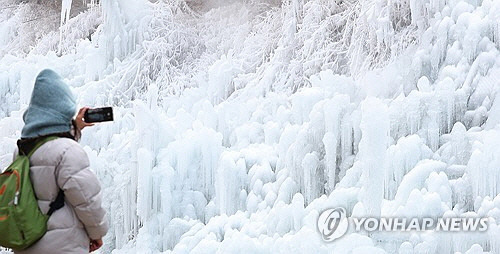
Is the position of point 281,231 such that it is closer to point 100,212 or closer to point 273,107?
point 273,107

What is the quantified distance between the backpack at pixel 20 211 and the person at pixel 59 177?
0.08ft

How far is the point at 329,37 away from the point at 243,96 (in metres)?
1.09

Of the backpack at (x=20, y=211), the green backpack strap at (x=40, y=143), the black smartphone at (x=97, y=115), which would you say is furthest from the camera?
the black smartphone at (x=97, y=115)

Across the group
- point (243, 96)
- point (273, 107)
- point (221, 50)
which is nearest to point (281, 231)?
point (273, 107)

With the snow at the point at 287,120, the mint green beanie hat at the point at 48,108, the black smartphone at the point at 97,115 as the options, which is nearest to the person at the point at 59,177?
the mint green beanie hat at the point at 48,108

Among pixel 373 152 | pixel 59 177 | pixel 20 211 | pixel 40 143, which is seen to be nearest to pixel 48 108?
pixel 40 143

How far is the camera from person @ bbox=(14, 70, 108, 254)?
2.79 m

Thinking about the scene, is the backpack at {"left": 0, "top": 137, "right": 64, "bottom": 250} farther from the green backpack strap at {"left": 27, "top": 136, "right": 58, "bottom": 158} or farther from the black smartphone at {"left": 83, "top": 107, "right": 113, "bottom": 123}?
the black smartphone at {"left": 83, "top": 107, "right": 113, "bottom": 123}

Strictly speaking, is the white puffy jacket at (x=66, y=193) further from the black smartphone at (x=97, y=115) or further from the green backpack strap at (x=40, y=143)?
the black smartphone at (x=97, y=115)

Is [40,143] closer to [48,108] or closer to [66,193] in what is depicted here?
[48,108]

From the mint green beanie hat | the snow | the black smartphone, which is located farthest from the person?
the snow

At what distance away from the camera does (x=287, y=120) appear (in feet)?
20.4

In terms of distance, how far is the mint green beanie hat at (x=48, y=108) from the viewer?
9.64 ft

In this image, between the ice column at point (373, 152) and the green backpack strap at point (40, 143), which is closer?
the green backpack strap at point (40, 143)
